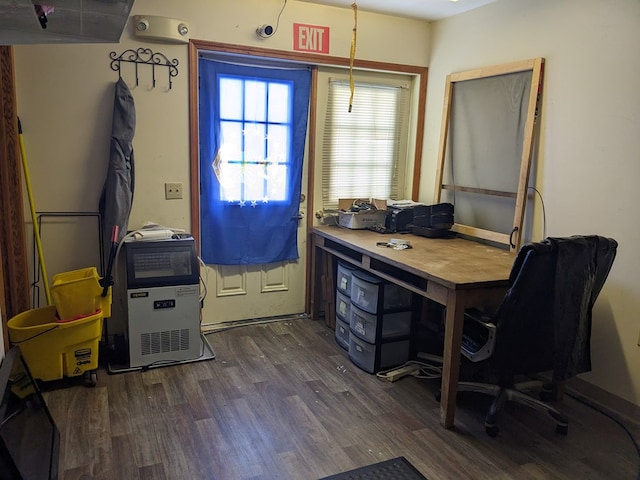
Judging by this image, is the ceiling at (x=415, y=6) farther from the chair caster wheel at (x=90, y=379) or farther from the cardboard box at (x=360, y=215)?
the chair caster wheel at (x=90, y=379)

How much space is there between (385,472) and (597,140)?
2.07m

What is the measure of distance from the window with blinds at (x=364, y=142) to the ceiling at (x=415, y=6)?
543 millimetres

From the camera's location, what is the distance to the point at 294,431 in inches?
95.8

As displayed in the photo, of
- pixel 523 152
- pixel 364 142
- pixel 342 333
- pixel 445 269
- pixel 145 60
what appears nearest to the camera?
pixel 445 269

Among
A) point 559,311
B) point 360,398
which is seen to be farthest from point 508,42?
point 360,398

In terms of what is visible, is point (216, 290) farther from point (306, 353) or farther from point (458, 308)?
point (458, 308)

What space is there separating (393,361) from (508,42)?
222cm

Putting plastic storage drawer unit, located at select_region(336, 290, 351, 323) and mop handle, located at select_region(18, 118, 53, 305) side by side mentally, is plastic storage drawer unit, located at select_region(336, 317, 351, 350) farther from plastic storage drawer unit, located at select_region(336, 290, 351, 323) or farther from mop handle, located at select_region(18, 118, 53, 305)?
mop handle, located at select_region(18, 118, 53, 305)

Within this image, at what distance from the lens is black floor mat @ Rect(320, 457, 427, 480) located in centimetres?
209

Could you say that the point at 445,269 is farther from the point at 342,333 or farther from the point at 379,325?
the point at 342,333

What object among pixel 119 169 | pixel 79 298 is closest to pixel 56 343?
pixel 79 298

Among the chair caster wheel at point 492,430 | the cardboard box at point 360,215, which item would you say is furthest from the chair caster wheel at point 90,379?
the chair caster wheel at point 492,430

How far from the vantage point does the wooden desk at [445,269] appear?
2.42 meters

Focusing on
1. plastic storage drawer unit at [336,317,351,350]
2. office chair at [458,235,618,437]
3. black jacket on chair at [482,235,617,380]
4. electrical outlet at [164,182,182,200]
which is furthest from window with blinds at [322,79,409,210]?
black jacket on chair at [482,235,617,380]
